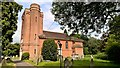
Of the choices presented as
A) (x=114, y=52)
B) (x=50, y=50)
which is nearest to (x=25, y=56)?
(x=50, y=50)

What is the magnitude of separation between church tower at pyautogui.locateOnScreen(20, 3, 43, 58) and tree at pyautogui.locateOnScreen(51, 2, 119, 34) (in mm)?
27229

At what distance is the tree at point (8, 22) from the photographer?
22483mm

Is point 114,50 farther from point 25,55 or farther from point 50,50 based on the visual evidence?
point 25,55

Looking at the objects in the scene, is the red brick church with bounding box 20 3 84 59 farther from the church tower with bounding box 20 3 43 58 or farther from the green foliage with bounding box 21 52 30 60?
the green foliage with bounding box 21 52 30 60

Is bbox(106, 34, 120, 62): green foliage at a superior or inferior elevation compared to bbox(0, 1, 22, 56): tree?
inferior

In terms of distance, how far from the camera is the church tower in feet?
135

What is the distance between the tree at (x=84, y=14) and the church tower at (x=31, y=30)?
1072 inches

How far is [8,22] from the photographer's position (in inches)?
912

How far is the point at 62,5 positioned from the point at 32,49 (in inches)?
1146

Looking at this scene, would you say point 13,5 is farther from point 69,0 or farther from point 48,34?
point 48,34

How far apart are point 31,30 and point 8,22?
18.8m

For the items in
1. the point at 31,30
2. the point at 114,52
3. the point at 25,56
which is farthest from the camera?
the point at 31,30

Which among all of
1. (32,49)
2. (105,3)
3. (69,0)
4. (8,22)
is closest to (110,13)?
(105,3)

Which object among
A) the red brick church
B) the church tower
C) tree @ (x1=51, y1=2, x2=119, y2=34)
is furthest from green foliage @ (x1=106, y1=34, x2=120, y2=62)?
tree @ (x1=51, y1=2, x2=119, y2=34)
